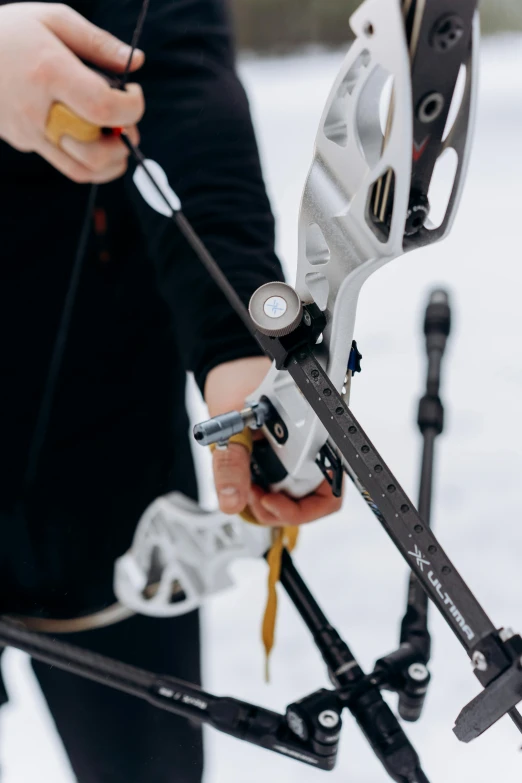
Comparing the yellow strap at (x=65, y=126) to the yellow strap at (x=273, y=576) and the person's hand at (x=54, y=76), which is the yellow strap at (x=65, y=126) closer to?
the person's hand at (x=54, y=76)

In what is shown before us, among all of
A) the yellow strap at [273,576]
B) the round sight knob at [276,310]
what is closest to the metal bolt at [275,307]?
the round sight knob at [276,310]

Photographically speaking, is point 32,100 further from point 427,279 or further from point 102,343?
point 427,279

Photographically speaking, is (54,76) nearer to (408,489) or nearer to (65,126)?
(65,126)

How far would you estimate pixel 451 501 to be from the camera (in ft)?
3.18

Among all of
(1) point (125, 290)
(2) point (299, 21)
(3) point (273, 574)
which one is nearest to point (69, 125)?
(1) point (125, 290)

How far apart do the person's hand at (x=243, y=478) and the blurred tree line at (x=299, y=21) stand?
7.4 inches

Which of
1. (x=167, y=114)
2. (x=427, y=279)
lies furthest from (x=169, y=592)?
(x=427, y=279)

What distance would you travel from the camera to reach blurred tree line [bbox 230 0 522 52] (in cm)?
49

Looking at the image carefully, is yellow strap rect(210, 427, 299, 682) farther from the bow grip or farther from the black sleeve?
the bow grip

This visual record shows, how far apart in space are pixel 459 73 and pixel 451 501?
2.48ft

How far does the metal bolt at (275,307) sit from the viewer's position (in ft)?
1.11

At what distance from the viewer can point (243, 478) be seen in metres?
0.45

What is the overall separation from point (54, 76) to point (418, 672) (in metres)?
0.39

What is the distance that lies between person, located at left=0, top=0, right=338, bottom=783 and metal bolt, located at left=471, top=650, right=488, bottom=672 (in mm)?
178
